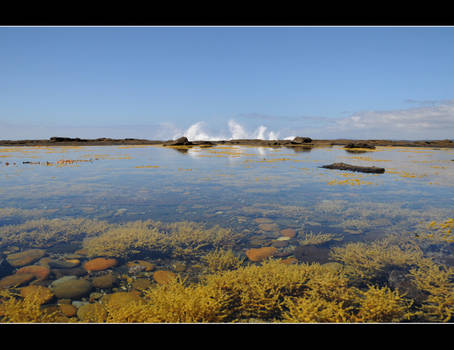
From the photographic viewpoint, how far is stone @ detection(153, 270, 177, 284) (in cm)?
418

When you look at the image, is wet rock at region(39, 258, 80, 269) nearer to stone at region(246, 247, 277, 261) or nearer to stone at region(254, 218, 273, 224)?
stone at region(246, 247, 277, 261)

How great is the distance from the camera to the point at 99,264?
476 cm

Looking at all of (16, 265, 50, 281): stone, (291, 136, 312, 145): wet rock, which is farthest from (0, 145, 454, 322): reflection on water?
(291, 136, 312, 145): wet rock

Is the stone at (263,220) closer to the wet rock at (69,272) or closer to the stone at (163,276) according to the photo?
the stone at (163,276)

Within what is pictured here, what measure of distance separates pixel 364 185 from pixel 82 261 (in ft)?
41.9

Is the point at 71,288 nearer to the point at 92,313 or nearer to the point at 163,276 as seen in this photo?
the point at 92,313

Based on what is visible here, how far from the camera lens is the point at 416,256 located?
499 cm

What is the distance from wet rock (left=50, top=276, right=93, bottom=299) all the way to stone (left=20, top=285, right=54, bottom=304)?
0.26ft

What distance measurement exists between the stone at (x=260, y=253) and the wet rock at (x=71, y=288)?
9.51 ft

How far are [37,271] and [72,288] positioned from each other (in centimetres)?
111

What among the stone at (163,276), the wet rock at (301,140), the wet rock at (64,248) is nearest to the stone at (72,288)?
the stone at (163,276)

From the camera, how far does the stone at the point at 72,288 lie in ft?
12.5

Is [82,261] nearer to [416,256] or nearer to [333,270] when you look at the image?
[333,270]

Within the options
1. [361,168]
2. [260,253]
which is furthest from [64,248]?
[361,168]
